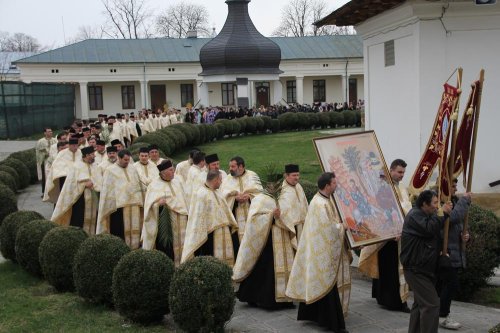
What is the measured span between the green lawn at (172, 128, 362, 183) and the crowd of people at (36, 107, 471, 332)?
7.77 meters

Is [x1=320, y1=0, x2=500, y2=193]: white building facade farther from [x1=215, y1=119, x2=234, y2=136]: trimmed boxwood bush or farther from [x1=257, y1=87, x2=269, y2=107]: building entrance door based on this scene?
[x1=257, y1=87, x2=269, y2=107]: building entrance door

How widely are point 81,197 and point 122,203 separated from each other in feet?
5.33

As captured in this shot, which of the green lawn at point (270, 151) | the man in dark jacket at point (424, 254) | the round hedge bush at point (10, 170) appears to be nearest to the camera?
the man in dark jacket at point (424, 254)

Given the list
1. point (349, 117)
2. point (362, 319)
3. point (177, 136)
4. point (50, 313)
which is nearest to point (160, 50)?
point (349, 117)

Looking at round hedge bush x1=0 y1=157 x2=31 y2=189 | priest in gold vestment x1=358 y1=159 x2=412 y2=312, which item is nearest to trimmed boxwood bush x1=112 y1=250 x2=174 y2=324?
priest in gold vestment x1=358 y1=159 x2=412 y2=312

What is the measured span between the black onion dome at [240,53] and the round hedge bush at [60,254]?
112 feet

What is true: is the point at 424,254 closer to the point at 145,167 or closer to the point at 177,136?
→ the point at 145,167

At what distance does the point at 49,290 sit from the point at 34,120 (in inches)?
1046

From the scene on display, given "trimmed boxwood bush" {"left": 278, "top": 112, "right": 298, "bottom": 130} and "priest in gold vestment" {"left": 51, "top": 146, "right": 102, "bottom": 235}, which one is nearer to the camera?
"priest in gold vestment" {"left": 51, "top": 146, "right": 102, "bottom": 235}

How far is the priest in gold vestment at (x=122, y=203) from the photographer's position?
39.0 ft

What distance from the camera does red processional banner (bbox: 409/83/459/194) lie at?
23.7 ft

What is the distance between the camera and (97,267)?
8719 millimetres

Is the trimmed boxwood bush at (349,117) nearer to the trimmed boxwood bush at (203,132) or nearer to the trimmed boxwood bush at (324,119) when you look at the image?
the trimmed boxwood bush at (324,119)

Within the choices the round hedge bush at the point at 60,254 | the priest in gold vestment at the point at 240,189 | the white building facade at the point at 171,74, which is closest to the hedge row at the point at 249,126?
the white building facade at the point at 171,74
